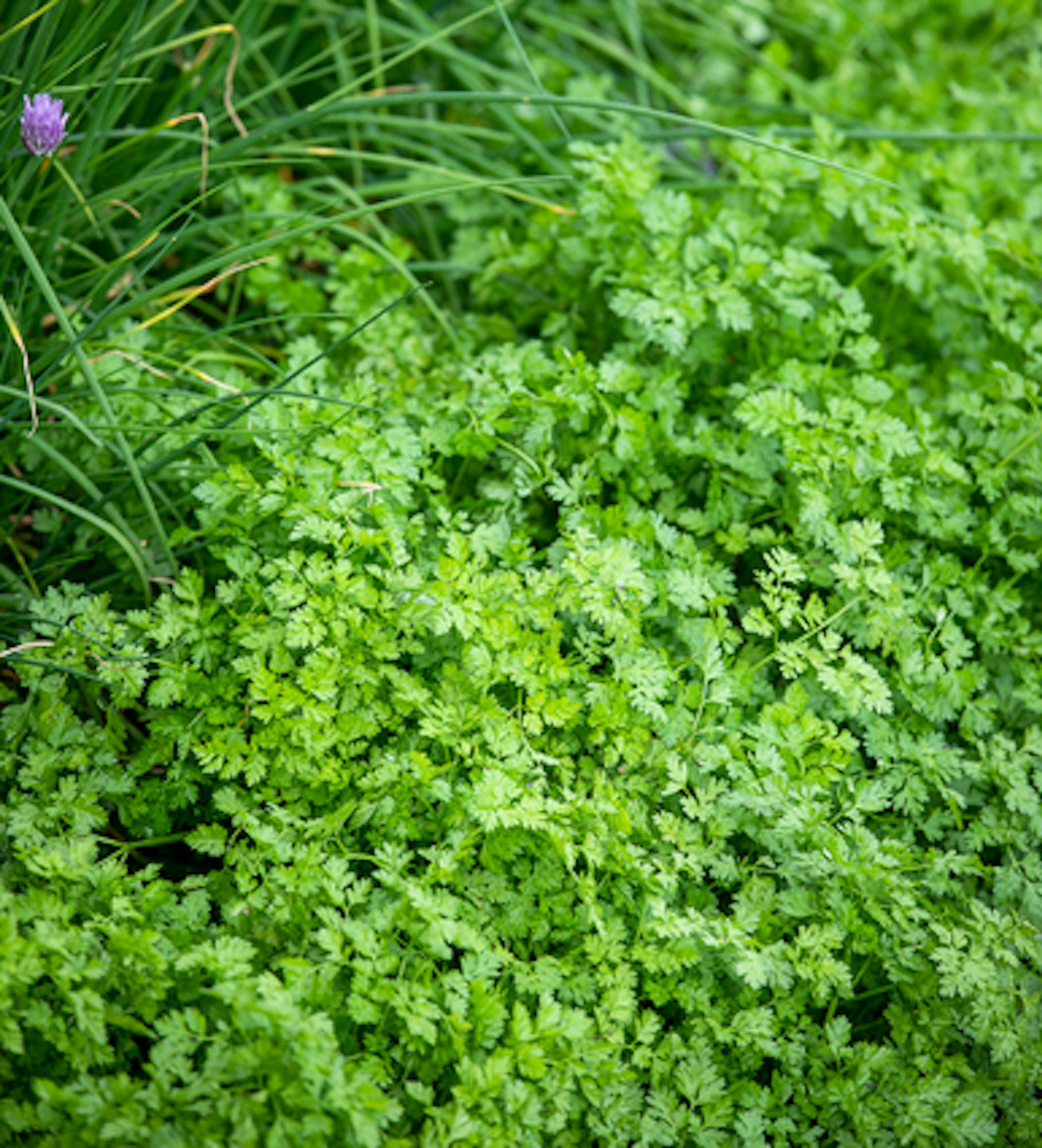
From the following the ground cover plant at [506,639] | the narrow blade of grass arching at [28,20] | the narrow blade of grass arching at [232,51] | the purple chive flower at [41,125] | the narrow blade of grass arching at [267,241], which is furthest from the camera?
the narrow blade of grass arching at [232,51]

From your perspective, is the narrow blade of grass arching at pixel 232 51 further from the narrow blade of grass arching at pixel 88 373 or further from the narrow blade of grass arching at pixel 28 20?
the narrow blade of grass arching at pixel 88 373

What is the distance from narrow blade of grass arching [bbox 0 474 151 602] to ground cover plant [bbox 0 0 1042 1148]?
30 mm

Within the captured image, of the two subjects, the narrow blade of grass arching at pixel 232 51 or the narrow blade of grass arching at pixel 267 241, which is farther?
the narrow blade of grass arching at pixel 232 51

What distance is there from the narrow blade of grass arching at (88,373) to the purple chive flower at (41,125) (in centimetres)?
11

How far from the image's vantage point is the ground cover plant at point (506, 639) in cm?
155

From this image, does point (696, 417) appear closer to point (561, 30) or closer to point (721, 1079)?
point (721, 1079)

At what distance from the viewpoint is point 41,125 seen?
1.68 m

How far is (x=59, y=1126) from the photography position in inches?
55.1

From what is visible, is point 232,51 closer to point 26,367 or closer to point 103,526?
point 26,367

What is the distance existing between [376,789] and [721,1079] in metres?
0.68

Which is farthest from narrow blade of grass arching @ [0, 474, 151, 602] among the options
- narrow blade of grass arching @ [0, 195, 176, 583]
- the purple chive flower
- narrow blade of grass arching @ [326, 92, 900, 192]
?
narrow blade of grass arching @ [326, 92, 900, 192]

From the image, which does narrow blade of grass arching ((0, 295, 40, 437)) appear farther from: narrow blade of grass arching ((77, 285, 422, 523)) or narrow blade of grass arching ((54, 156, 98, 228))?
narrow blade of grass arching ((54, 156, 98, 228))

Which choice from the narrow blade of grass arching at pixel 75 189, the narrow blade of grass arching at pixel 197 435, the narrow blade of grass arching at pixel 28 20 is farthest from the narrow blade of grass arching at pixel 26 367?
the narrow blade of grass arching at pixel 28 20

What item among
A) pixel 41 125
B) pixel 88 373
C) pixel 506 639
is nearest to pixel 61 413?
pixel 88 373
